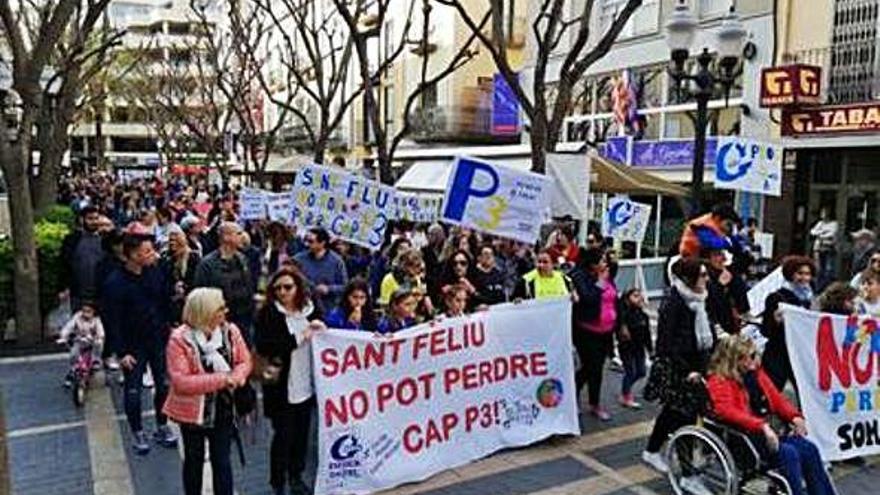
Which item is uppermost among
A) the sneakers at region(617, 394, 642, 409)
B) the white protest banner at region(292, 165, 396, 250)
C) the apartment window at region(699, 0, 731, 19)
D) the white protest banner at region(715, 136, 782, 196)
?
the apartment window at region(699, 0, 731, 19)

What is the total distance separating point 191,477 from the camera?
5305mm

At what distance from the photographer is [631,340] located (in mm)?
8406

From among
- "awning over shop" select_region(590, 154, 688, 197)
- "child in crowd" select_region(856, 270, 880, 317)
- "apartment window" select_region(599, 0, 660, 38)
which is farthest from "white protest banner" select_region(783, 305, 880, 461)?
"apartment window" select_region(599, 0, 660, 38)

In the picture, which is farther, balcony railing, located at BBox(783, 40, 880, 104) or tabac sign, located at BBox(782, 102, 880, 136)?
balcony railing, located at BBox(783, 40, 880, 104)

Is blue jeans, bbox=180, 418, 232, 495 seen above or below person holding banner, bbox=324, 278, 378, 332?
below

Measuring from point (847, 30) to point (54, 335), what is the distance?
50.7 feet

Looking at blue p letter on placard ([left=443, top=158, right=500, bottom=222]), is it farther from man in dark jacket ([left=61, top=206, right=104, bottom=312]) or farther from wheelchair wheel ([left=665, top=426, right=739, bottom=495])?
man in dark jacket ([left=61, top=206, right=104, bottom=312])

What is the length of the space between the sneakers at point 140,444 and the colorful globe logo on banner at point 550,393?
121 inches

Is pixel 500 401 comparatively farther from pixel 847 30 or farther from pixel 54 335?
pixel 847 30

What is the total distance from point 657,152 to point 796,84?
506 centimetres

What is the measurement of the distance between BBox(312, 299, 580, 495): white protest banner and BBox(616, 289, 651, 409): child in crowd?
1.19m

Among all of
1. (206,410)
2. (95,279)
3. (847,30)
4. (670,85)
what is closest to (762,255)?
(847,30)

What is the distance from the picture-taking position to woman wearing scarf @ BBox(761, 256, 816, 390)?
7.17m

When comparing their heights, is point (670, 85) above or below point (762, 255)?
above
